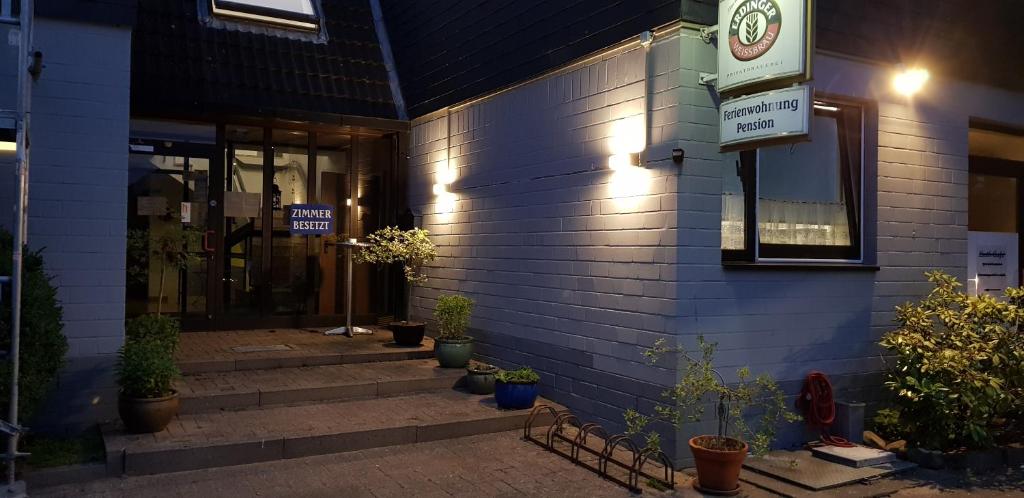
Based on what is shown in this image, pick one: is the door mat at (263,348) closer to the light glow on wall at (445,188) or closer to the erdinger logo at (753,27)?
the light glow on wall at (445,188)

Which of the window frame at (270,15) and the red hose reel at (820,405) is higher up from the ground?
the window frame at (270,15)

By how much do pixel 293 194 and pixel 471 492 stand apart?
6402 mm

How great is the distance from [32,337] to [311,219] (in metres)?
5.01

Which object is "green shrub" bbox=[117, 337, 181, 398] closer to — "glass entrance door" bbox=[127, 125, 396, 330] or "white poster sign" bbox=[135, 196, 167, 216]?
"glass entrance door" bbox=[127, 125, 396, 330]

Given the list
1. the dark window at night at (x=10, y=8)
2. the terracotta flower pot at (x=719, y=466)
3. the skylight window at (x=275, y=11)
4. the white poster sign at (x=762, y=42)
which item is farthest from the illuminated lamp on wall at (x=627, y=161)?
the skylight window at (x=275, y=11)

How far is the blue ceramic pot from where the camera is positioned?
708 cm

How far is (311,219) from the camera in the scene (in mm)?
10117

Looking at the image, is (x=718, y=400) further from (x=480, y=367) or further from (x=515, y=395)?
(x=480, y=367)

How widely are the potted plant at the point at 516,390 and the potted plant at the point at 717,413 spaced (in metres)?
1.11

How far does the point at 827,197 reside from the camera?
7.17m

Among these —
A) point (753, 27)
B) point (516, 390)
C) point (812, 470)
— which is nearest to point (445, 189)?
point (516, 390)

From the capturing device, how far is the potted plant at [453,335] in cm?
827

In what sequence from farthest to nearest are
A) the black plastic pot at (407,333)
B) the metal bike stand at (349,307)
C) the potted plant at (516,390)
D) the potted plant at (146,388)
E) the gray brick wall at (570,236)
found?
the metal bike stand at (349,307) < the black plastic pot at (407,333) < the potted plant at (516,390) < the gray brick wall at (570,236) < the potted plant at (146,388)

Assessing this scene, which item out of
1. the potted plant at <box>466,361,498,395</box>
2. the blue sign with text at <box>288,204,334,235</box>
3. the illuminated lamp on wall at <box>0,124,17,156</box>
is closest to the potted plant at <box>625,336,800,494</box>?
the potted plant at <box>466,361,498,395</box>
